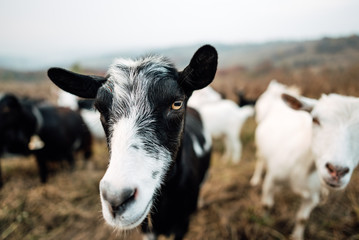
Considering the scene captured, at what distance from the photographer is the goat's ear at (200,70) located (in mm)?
1495

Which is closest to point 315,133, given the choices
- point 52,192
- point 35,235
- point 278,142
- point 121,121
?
point 278,142

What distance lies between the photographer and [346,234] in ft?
10.7

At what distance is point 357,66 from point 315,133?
21.2 feet

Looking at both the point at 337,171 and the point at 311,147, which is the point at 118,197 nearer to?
the point at 337,171

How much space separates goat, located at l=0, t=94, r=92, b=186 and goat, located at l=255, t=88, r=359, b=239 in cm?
505

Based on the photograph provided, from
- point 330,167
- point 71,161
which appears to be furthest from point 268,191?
point 71,161

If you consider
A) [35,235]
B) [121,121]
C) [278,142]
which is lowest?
[35,235]

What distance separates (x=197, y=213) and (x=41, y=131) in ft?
14.1

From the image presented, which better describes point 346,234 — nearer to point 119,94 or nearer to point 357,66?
point 119,94

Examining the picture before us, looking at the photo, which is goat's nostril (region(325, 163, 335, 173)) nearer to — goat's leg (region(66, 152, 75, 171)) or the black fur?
the black fur

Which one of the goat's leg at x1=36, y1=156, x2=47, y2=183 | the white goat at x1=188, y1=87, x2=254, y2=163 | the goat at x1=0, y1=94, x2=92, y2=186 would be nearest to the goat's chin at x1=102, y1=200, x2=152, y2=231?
the goat at x1=0, y1=94, x2=92, y2=186

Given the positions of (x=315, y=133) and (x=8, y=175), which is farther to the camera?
(x=8, y=175)

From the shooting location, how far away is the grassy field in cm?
338

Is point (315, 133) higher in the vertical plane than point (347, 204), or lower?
higher
